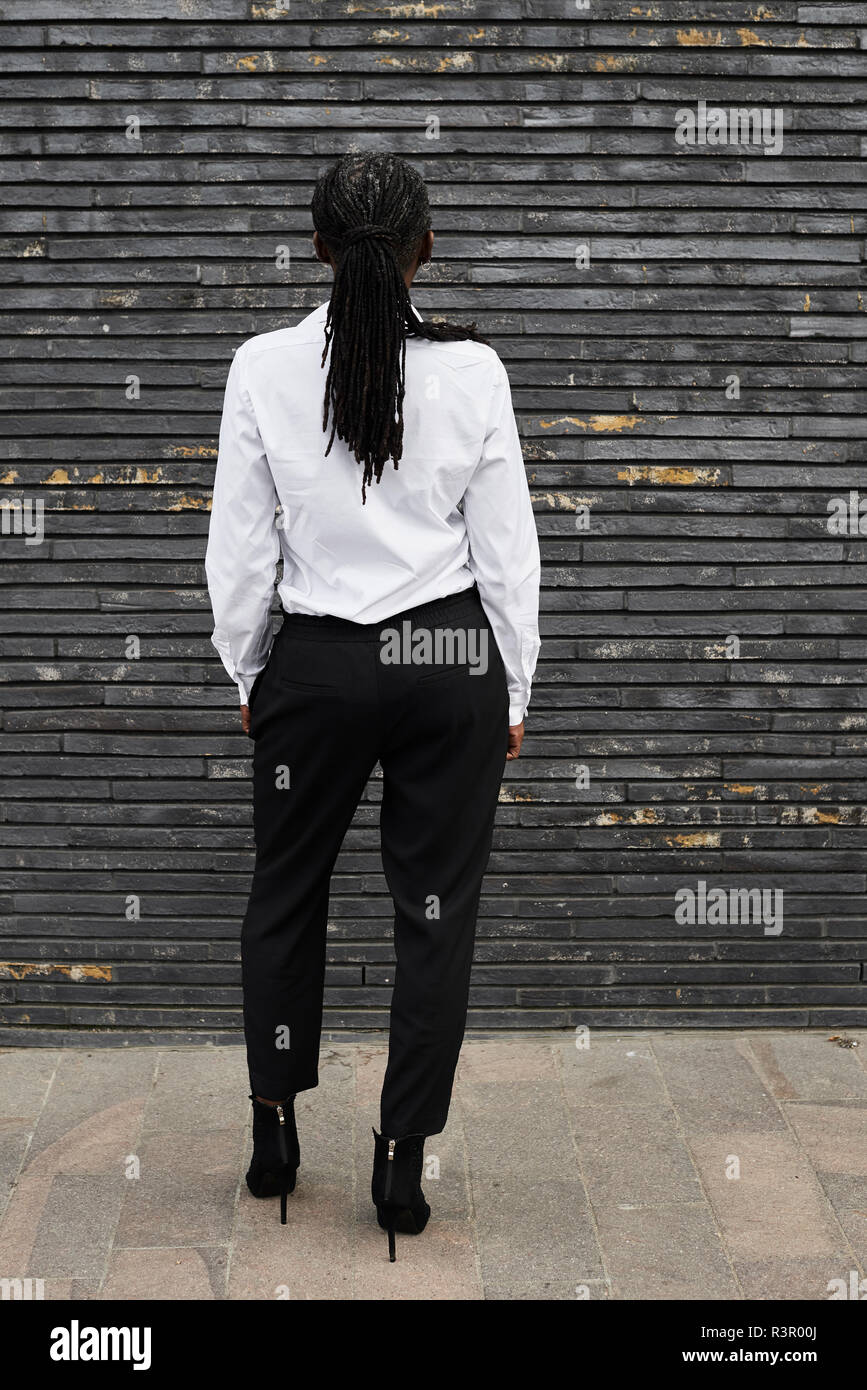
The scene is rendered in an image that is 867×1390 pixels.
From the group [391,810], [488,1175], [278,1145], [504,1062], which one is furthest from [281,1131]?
[504,1062]

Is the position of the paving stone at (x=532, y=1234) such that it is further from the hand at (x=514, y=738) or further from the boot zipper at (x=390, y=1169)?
the hand at (x=514, y=738)

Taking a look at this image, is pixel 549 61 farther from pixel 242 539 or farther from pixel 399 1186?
pixel 399 1186

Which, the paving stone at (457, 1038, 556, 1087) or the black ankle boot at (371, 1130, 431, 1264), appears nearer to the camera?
the black ankle boot at (371, 1130, 431, 1264)

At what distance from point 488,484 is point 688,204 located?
49.3 inches

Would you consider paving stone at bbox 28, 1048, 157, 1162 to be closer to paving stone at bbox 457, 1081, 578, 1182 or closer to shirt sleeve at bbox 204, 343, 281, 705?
paving stone at bbox 457, 1081, 578, 1182

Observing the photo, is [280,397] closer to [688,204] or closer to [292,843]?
[292,843]

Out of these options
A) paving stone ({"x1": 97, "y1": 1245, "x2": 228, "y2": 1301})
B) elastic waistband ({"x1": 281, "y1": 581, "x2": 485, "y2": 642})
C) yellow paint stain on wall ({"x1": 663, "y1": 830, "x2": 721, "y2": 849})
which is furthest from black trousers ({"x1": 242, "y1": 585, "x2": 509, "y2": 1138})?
yellow paint stain on wall ({"x1": 663, "y1": 830, "x2": 721, "y2": 849})

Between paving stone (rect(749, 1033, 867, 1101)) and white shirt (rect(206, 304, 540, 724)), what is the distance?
1.46 m

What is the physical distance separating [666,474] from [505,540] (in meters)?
1.01

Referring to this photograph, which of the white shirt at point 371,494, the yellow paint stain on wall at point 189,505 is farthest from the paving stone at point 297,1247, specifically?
the yellow paint stain on wall at point 189,505

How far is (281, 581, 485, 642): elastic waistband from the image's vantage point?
246cm

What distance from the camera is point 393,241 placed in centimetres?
235

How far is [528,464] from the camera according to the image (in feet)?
11.1

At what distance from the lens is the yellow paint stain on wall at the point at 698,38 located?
324 cm
